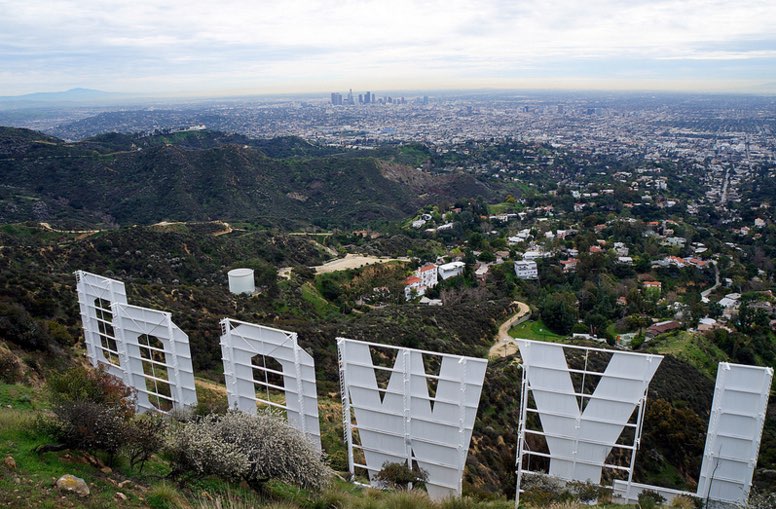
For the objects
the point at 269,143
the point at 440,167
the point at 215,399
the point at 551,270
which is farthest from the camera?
the point at 269,143

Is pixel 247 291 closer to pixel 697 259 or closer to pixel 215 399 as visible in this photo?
pixel 215 399

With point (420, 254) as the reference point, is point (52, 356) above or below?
above

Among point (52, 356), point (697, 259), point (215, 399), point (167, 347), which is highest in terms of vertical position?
point (167, 347)

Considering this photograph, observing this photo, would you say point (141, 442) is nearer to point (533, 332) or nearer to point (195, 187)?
point (533, 332)

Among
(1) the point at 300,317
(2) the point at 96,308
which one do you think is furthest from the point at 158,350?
(1) the point at 300,317

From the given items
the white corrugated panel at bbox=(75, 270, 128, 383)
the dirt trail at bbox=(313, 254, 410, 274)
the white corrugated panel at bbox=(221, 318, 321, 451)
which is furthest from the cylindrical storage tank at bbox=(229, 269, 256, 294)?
the white corrugated panel at bbox=(221, 318, 321, 451)

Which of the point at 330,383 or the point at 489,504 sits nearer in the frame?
the point at 489,504

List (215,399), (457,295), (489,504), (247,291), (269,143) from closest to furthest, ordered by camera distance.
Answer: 1. (489,504)
2. (215,399)
3. (247,291)
4. (457,295)
5. (269,143)

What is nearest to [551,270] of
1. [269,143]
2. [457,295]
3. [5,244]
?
[457,295]
